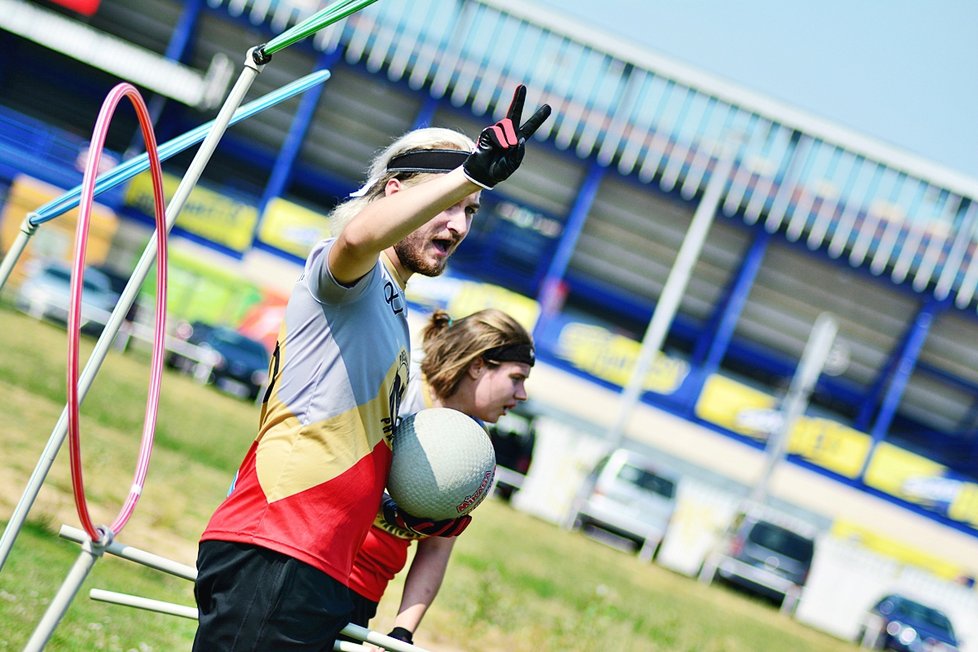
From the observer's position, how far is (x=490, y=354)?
388 cm

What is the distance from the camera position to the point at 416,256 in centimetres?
318

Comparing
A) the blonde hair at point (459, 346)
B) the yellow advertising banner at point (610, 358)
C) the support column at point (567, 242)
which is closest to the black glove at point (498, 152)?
the blonde hair at point (459, 346)

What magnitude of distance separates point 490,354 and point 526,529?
15082 millimetres

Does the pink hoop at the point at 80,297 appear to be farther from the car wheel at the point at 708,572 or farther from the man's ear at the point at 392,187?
Answer: the car wheel at the point at 708,572

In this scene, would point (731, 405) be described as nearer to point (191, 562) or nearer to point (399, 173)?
point (191, 562)

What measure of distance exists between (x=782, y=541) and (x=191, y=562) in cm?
1457

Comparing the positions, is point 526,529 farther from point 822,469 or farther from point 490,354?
point 822,469

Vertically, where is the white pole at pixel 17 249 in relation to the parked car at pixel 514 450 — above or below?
above

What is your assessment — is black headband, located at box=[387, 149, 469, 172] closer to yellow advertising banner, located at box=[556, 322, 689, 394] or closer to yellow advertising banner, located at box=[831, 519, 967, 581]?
yellow advertising banner, located at box=[831, 519, 967, 581]

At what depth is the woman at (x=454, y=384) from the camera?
145 inches

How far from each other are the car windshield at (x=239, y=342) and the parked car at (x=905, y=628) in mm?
12669

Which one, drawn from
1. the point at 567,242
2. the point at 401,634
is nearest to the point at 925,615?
the point at 401,634

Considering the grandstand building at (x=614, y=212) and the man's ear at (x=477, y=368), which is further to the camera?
the grandstand building at (x=614, y=212)

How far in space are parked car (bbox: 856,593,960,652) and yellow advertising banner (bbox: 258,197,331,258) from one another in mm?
21640
